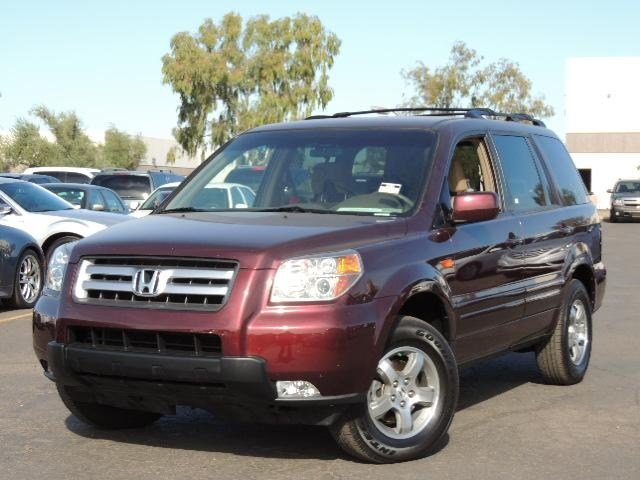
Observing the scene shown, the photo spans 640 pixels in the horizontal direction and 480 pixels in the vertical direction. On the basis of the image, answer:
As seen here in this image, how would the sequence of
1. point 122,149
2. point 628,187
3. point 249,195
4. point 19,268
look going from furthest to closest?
point 122,149 → point 628,187 → point 19,268 → point 249,195

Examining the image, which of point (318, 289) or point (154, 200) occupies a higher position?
point (318, 289)

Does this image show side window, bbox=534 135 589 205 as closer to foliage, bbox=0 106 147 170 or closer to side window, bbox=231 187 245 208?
side window, bbox=231 187 245 208

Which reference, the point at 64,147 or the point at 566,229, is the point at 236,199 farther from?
the point at 64,147

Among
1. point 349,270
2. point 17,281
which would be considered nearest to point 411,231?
point 349,270

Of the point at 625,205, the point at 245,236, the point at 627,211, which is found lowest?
the point at 627,211

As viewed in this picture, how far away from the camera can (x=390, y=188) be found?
6586 millimetres

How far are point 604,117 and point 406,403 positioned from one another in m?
71.5

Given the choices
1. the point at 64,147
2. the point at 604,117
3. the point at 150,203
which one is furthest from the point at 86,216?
the point at 64,147

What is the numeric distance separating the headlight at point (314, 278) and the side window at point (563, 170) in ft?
10.8

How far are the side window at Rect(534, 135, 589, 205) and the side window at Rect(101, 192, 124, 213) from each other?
510 inches

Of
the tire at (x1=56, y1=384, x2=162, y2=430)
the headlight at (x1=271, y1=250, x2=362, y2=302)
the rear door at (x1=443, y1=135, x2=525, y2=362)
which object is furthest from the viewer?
the rear door at (x1=443, y1=135, x2=525, y2=362)

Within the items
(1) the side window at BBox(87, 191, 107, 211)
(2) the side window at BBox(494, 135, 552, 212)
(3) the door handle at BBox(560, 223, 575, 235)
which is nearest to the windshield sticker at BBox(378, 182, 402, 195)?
(2) the side window at BBox(494, 135, 552, 212)

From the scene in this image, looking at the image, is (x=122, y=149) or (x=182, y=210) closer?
(x=182, y=210)

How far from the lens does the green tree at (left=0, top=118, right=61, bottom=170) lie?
80562mm
